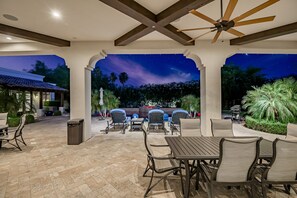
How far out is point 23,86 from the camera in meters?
9.74

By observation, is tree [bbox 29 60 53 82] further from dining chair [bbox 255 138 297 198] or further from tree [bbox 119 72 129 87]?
dining chair [bbox 255 138 297 198]

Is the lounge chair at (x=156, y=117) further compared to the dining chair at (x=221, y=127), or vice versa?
the lounge chair at (x=156, y=117)

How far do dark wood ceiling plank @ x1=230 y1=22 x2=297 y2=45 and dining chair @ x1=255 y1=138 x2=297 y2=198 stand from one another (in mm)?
3872

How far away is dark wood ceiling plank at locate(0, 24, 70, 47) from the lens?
411cm

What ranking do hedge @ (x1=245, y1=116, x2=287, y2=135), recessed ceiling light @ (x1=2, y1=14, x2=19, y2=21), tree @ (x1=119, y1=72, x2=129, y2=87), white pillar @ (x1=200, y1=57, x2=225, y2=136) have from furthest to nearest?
1. tree @ (x1=119, y1=72, x2=129, y2=87)
2. hedge @ (x1=245, y1=116, x2=287, y2=135)
3. white pillar @ (x1=200, y1=57, x2=225, y2=136)
4. recessed ceiling light @ (x1=2, y1=14, x2=19, y2=21)

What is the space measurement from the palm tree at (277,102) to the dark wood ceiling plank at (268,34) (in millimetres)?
3389

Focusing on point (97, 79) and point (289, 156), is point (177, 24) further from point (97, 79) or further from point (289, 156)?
point (97, 79)

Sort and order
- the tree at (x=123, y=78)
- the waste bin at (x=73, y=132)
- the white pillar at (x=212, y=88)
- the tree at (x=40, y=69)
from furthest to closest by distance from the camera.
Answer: the tree at (x=40, y=69) → the tree at (x=123, y=78) → the white pillar at (x=212, y=88) → the waste bin at (x=73, y=132)

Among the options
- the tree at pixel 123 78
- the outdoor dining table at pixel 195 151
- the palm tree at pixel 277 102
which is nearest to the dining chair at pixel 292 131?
the outdoor dining table at pixel 195 151

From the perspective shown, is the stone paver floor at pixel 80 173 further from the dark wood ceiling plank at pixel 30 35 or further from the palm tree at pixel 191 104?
the palm tree at pixel 191 104

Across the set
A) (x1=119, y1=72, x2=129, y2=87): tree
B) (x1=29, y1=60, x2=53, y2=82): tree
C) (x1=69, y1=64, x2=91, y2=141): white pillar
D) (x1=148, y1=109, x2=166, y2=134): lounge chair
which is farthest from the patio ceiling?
(x1=29, y1=60, x2=53, y2=82): tree

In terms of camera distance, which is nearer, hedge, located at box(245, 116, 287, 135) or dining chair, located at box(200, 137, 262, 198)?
dining chair, located at box(200, 137, 262, 198)

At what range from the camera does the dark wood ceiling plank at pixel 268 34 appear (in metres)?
4.04

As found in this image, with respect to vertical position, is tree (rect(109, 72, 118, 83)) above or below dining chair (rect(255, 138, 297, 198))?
above
